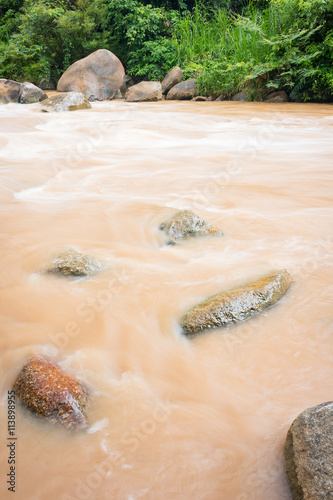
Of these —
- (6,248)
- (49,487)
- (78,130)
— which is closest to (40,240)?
(6,248)

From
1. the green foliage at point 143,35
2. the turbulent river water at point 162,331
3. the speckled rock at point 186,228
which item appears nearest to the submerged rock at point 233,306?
the turbulent river water at point 162,331

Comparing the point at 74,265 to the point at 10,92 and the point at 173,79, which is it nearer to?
the point at 10,92

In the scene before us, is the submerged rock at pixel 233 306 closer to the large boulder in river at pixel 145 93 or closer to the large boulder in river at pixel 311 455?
the large boulder in river at pixel 311 455

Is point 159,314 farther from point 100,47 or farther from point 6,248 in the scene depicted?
point 100,47

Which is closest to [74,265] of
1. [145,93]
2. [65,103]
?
[65,103]

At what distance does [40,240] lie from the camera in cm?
285

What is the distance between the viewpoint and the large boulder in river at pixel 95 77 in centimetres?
1348

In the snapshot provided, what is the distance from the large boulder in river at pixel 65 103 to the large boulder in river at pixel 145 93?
271 cm

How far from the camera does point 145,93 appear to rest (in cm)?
1252

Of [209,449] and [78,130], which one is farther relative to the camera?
[78,130]

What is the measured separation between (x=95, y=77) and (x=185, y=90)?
3347mm

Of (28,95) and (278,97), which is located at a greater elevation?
(278,97)

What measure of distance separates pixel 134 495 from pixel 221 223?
2.28 meters

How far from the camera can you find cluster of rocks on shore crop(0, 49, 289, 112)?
11.1 metres
